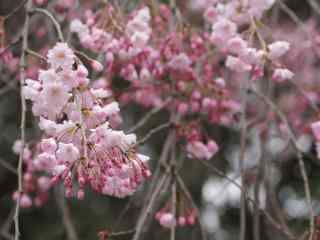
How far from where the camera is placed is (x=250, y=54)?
2354mm

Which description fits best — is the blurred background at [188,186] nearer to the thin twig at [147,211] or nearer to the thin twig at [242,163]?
the thin twig at [242,163]

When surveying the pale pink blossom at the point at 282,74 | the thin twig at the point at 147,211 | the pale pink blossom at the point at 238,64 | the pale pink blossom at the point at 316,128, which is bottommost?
the thin twig at the point at 147,211

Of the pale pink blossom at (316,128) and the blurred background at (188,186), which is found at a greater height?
the blurred background at (188,186)

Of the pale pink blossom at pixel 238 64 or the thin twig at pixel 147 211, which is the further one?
the pale pink blossom at pixel 238 64

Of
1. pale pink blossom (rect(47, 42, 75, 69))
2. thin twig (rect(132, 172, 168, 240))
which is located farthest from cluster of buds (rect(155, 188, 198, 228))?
pale pink blossom (rect(47, 42, 75, 69))

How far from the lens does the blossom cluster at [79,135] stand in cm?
177

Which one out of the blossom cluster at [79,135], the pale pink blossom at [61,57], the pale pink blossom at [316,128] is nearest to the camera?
the blossom cluster at [79,135]

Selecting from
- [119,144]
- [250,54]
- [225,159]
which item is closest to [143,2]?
[250,54]

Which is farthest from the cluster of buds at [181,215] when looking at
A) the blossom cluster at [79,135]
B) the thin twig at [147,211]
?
the blossom cluster at [79,135]

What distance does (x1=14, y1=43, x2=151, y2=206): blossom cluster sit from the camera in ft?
5.80

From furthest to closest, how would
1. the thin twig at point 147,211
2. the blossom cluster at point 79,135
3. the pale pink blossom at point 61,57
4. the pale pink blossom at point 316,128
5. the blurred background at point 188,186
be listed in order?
the blurred background at point 188,186, the pale pink blossom at point 316,128, the thin twig at point 147,211, the pale pink blossom at point 61,57, the blossom cluster at point 79,135

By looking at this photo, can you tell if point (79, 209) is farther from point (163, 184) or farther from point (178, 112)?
point (163, 184)

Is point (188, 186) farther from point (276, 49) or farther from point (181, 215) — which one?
point (276, 49)

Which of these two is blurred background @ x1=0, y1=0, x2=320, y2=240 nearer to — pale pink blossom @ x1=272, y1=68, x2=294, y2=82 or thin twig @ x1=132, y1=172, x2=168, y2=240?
pale pink blossom @ x1=272, y1=68, x2=294, y2=82
